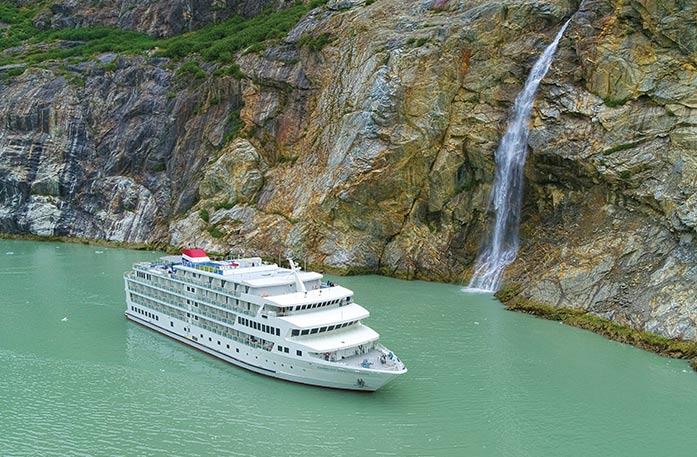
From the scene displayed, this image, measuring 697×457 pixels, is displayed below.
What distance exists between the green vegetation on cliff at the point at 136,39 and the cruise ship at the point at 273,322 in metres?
50.1

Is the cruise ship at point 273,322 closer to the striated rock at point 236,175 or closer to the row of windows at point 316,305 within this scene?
the row of windows at point 316,305

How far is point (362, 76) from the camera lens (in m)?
60.8

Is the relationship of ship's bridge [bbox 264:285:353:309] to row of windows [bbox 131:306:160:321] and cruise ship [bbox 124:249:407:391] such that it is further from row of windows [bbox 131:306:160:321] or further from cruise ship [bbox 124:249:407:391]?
row of windows [bbox 131:306:160:321]

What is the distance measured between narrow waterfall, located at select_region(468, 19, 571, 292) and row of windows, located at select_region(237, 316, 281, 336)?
2553 cm

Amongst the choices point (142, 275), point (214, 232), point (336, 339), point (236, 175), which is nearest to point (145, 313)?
point (142, 275)

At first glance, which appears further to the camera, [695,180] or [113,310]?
[113,310]

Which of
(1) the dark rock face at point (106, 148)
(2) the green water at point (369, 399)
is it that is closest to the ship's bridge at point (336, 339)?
(2) the green water at point (369, 399)

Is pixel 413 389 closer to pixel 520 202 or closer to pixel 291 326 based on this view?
pixel 291 326

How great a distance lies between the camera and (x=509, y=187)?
50438mm

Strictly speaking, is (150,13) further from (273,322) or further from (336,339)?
(336,339)

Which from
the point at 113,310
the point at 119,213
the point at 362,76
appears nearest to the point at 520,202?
the point at 362,76

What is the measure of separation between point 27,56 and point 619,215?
3899 inches

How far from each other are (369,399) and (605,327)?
60.3ft

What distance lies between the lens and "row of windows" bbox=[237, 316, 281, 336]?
89.8ft
